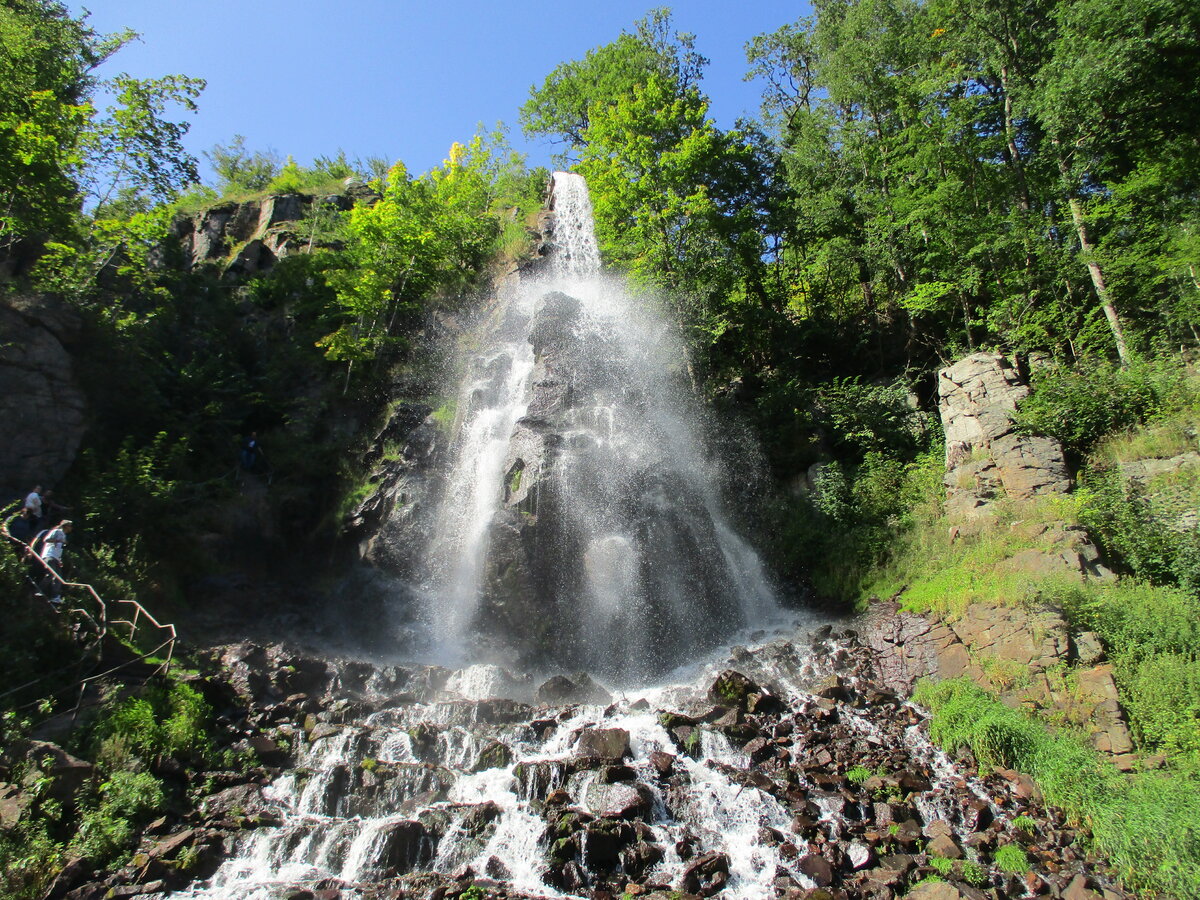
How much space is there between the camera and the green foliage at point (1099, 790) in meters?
6.79

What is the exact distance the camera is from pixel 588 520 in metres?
16.2

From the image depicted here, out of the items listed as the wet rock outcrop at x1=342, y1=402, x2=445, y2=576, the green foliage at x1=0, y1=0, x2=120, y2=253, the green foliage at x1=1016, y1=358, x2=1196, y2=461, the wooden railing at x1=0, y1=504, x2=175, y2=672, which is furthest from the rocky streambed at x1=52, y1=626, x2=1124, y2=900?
the green foliage at x1=0, y1=0, x2=120, y2=253

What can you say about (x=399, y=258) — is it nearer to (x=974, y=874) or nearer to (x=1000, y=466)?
(x=1000, y=466)

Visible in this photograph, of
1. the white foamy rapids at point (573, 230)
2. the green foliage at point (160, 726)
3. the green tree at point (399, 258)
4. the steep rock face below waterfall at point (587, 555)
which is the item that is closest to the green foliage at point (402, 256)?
the green tree at point (399, 258)

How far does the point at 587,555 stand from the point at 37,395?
42.4ft

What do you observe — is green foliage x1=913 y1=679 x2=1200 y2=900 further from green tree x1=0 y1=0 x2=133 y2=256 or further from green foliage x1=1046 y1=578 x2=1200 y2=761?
green tree x1=0 y1=0 x2=133 y2=256

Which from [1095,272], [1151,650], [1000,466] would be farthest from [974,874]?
[1095,272]

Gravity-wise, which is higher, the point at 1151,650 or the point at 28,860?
the point at 1151,650

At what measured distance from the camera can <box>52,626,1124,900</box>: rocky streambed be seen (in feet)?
23.9

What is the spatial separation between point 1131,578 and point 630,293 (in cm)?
1515

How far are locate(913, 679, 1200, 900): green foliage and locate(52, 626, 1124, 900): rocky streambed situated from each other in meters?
0.29

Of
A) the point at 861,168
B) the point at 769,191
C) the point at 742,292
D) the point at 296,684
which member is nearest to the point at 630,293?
the point at 742,292

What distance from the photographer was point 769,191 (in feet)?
76.7

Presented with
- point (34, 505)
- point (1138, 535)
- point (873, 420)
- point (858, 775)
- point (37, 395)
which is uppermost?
point (37, 395)
